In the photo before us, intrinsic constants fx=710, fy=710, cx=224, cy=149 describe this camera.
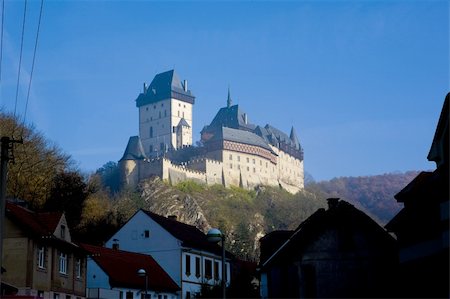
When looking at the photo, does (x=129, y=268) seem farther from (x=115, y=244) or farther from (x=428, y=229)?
(x=428, y=229)

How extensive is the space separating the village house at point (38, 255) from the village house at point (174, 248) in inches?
466

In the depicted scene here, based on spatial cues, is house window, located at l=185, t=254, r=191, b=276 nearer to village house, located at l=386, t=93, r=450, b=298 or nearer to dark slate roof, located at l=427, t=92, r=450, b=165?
village house, located at l=386, t=93, r=450, b=298

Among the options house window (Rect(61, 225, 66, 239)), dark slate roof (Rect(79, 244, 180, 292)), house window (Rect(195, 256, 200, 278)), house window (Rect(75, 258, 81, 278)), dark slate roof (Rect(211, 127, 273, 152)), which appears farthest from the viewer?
dark slate roof (Rect(211, 127, 273, 152))

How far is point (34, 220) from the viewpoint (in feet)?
118

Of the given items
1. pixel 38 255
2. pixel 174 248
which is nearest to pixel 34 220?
pixel 38 255

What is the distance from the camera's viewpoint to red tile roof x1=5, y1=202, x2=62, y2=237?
3409 cm

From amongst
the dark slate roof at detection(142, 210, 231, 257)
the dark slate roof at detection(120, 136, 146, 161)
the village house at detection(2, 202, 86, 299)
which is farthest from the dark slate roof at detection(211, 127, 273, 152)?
the village house at detection(2, 202, 86, 299)

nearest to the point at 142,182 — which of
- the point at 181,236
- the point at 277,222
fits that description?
the point at 277,222

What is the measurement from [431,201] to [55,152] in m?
55.6

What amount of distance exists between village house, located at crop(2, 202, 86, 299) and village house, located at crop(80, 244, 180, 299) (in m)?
2.51

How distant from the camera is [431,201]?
Answer: 19766 mm

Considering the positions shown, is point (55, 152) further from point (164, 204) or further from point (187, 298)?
point (164, 204)

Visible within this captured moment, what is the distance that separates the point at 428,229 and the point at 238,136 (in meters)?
173

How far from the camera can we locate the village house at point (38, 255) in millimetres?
33844
